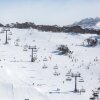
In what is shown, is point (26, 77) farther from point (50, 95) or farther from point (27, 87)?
point (50, 95)

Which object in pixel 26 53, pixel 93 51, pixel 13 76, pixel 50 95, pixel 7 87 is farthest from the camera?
pixel 93 51

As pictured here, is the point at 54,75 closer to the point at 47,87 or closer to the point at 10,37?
the point at 47,87

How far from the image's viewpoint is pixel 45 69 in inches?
2083

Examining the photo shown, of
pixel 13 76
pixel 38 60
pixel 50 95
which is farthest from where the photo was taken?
pixel 38 60

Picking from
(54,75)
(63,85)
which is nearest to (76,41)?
(54,75)

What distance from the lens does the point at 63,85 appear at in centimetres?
4397

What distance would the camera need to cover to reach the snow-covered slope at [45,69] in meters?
39.7

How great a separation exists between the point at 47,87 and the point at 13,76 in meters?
5.91

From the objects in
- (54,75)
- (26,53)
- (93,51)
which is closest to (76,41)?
(93,51)

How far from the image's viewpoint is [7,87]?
4144 centimetres

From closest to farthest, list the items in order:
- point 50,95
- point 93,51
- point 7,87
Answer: point 50,95 → point 7,87 → point 93,51

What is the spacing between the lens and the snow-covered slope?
130 feet

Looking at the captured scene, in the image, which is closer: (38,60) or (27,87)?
(27,87)

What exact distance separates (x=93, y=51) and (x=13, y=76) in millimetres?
27211
